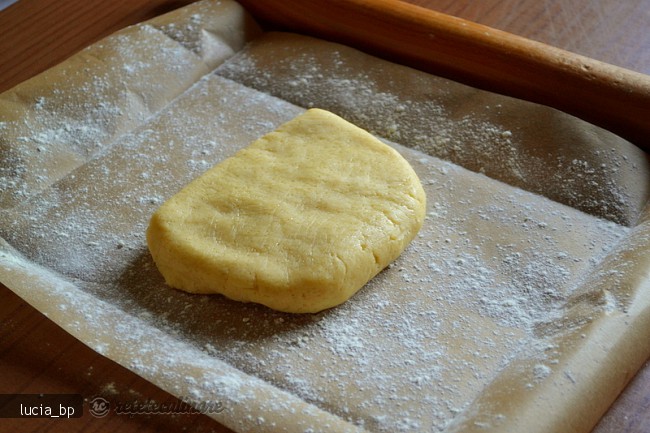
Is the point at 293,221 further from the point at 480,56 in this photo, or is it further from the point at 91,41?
the point at 91,41

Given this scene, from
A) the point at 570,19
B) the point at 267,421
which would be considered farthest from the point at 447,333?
the point at 570,19

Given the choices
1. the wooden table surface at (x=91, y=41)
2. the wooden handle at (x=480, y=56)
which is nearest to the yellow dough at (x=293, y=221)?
the wooden table surface at (x=91, y=41)

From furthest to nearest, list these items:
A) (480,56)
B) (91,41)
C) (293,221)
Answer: (91,41) < (480,56) < (293,221)

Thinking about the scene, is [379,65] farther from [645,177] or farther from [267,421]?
[267,421]

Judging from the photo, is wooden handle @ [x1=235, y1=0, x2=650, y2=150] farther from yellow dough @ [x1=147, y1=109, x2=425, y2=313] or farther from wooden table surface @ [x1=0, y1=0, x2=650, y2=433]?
yellow dough @ [x1=147, y1=109, x2=425, y2=313]

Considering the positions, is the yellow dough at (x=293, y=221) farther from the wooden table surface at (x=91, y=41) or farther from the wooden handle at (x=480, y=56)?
the wooden handle at (x=480, y=56)

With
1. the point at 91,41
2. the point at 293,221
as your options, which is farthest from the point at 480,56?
the point at 91,41
